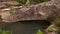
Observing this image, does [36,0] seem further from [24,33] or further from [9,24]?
[24,33]

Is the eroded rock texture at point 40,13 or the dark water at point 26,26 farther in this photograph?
the eroded rock texture at point 40,13

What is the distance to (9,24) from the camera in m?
→ 10.3

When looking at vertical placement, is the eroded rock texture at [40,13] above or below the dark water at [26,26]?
above

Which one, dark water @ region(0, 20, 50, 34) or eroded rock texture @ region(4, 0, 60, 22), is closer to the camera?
dark water @ region(0, 20, 50, 34)

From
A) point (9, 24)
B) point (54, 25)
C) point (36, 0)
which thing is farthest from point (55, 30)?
point (36, 0)

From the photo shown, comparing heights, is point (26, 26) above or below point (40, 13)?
below

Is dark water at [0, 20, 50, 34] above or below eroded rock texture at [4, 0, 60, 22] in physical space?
below

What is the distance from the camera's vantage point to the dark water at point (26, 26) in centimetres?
931

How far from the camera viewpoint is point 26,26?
32.5 feet

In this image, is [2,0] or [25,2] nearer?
[25,2]

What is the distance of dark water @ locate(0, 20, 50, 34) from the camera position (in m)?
9.31

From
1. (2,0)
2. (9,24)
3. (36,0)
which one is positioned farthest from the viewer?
(2,0)

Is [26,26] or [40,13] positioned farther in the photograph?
[40,13]

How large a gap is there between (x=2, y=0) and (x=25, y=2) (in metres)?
1.61
